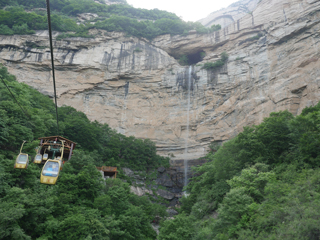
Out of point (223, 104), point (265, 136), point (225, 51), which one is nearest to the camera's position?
point (265, 136)

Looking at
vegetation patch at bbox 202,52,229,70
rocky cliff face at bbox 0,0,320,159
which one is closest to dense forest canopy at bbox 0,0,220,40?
rocky cliff face at bbox 0,0,320,159

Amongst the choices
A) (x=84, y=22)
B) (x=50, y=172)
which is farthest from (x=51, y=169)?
(x=84, y=22)

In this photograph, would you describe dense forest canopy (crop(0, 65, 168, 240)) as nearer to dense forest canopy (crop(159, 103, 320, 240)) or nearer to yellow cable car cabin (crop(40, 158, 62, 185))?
yellow cable car cabin (crop(40, 158, 62, 185))

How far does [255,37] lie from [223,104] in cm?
986

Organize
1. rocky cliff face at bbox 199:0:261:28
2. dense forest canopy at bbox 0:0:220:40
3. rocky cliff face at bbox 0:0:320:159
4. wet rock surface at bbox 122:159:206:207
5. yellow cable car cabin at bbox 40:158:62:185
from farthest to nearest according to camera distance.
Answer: rocky cliff face at bbox 199:0:261:28 < dense forest canopy at bbox 0:0:220:40 < rocky cliff face at bbox 0:0:320:159 < wet rock surface at bbox 122:159:206:207 < yellow cable car cabin at bbox 40:158:62:185

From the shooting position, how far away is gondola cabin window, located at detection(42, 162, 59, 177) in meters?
10.5

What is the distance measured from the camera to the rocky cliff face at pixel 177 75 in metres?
30.9

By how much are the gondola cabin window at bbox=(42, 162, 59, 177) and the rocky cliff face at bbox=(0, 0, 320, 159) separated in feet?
79.2

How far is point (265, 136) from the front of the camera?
16.8 m

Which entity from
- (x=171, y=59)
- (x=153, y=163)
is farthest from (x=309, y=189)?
(x=171, y=59)

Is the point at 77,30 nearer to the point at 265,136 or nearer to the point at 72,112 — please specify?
the point at 72,112

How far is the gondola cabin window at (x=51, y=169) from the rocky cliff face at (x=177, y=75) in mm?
24136

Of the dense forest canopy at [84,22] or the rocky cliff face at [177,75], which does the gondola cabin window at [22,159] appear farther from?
the dense forest canopy at [84,22]

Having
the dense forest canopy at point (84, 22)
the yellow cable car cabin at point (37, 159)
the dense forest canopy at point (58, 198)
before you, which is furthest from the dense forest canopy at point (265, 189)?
the dense forest canopy at point (84, 22)
